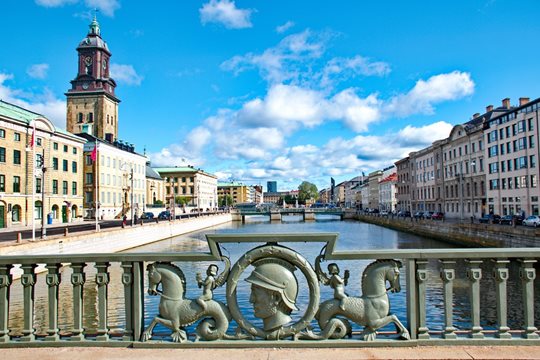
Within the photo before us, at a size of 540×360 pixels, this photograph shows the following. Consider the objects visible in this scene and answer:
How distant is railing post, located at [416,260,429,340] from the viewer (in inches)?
177

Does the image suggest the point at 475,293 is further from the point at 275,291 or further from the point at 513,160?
the point at 513,160

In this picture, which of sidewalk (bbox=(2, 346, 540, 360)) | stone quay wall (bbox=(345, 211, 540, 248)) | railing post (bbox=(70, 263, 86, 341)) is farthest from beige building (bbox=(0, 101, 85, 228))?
stone quay wall (bbox=(345, 211, 540, 248))

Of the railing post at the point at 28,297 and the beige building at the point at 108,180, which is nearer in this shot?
the railing post at the point at 28,297

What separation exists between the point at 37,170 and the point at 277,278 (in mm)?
53374

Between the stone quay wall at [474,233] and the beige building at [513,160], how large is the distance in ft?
33.1

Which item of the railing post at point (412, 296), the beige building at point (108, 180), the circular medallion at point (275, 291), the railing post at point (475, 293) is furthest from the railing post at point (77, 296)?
the beige building at point (108, 180)

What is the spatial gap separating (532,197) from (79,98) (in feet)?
309

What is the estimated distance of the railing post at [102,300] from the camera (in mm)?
4727

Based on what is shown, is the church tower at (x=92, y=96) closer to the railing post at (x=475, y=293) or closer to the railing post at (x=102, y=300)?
the railing post at (x=102, y=300)

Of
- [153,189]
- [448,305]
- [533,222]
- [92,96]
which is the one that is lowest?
[533,222]

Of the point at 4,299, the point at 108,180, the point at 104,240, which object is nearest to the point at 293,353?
the point at 4,299

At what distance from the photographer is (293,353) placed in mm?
4340

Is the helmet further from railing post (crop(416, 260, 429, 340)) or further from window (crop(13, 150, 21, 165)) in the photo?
window (crop(13, 150, 21, 165))

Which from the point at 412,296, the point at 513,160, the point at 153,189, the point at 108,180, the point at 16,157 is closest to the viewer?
the point at 412,296
